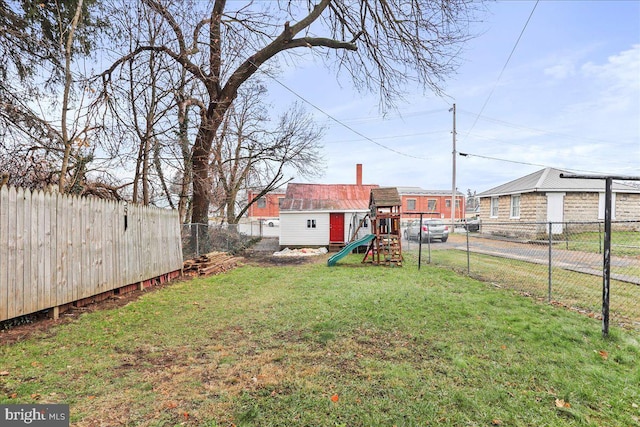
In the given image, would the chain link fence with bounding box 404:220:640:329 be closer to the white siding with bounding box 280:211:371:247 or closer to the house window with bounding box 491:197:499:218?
the white siding with bounding box 280:211:371:247

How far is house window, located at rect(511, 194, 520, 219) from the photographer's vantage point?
61.3 feet

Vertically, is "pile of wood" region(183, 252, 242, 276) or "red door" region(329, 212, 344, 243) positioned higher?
"red door" region(329, 212, 344, 243)

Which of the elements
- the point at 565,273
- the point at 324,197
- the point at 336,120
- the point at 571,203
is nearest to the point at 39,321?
the point at 565,273

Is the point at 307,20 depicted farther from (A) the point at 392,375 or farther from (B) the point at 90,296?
(A) the point at 392,375

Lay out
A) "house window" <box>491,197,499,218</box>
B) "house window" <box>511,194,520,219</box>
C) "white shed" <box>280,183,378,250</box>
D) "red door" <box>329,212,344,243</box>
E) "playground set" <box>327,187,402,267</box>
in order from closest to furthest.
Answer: "playground set" <box>327,187,402,267</box> → "white shed" <box>280,183,378,250</box> → "red door" <box>329,212,344,243</box> → "house window" <box>511,194,520,219</box> → "house window" <box>491,197,499,218</box>

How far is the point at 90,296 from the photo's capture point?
552 cm

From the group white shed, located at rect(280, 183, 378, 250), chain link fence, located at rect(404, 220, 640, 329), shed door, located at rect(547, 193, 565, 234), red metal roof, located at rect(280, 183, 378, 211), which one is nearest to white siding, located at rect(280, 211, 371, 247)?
white shed, located at rect(280, 183, 378, 250)

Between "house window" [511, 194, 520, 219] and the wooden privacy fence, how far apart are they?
19.6m

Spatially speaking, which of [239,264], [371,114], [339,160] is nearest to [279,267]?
[239,264]

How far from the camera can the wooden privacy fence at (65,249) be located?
4133 mm

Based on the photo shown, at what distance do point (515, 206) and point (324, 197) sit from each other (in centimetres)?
1181

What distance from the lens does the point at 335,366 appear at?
10.6ft

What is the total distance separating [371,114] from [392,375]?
Result: 782cm

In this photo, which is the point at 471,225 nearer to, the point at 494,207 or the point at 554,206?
the point at 494,207
